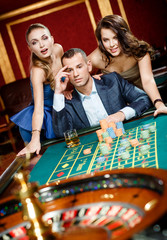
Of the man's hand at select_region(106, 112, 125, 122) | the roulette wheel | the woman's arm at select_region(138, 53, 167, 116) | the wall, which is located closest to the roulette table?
the roulette wheel

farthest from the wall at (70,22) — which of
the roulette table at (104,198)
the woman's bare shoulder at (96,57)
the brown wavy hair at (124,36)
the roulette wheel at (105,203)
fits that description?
the roulette wheel at (105,203)

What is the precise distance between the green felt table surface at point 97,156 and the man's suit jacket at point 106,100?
507 mm

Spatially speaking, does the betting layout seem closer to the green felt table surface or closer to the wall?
the green felt table surface

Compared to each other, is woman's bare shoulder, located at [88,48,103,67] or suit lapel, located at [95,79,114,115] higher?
woman's bare shoulder, located at [88,48,103,67]

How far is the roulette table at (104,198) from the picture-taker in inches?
28.2

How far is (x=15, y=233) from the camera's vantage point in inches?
36.2

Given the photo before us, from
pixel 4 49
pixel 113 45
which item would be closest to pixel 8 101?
pixel 4 49

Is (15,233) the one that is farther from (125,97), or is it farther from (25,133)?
(25,133)

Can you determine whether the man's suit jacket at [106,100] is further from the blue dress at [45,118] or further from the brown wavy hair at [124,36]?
the brown wavy hair at [124,36]

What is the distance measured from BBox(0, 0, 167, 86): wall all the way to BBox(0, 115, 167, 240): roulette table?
6721mm

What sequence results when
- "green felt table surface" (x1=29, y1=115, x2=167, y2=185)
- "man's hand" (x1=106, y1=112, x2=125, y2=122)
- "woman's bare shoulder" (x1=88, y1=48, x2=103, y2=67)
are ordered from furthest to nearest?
"woman's bare shoulder" (x1=88, y1=48, x2=103, y2=67), "man's hand" (x1=106, y1=112, x2=125, y2=122), "green felt table surface" (x1=29, y1=115, x2=167, y2=185)

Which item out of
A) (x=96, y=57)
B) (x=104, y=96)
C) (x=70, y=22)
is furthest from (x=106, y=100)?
(x=70, y=22)

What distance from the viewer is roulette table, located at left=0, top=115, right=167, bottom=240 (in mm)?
717

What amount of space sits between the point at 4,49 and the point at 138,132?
6.75m
